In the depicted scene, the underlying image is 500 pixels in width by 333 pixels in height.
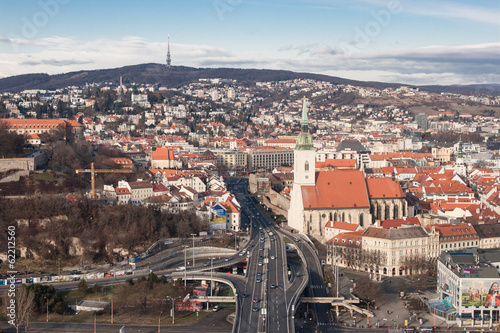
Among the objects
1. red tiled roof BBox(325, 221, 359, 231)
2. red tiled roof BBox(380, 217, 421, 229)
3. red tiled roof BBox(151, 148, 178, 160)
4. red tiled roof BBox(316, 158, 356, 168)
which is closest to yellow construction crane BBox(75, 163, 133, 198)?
red tiled roof BBox(151, 148, 178, 160)

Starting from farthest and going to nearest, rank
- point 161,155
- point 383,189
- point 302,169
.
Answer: point 161,155 → point 383,189 → point 302,169

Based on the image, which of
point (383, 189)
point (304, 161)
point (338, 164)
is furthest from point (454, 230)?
point (338, 164)

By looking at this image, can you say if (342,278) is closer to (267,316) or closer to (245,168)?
(267,316)

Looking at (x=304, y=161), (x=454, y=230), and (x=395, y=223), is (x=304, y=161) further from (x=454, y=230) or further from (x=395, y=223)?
(x=454, y=230)

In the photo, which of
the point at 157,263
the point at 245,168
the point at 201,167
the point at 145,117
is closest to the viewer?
the point at 157,263

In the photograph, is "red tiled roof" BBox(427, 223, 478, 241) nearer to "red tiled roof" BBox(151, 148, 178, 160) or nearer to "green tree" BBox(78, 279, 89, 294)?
"green tree" BBox(78, 279, 89, 294)

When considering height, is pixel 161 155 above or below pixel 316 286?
above

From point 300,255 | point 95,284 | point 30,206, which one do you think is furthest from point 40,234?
point 300,255

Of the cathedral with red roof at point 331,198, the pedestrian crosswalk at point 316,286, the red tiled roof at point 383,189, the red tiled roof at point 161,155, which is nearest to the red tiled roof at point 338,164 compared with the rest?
the red tiled roof at point 161,155

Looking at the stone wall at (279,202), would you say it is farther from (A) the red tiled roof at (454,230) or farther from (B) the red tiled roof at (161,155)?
(B) the red tiled roof at (161,155)
